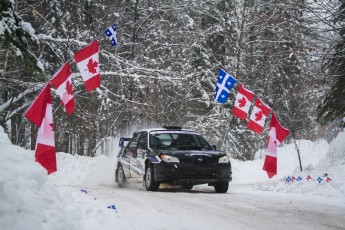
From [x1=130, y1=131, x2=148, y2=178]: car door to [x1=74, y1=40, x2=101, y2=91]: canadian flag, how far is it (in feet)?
6.98

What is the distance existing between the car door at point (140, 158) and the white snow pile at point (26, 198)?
7.09 meters

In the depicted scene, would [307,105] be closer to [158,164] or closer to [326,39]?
[326,39]

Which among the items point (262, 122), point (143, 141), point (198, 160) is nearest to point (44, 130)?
point (143, 141)

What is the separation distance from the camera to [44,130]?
1094 centimetres

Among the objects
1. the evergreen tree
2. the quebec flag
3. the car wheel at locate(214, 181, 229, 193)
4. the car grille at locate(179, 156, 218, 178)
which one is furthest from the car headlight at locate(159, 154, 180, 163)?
the quebec flag

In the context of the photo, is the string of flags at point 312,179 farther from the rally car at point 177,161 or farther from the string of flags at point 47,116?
the string of flags at point 47,116

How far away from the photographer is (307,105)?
33.0 metres

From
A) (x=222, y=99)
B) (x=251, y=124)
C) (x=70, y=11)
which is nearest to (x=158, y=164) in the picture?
(x=251, y=124)

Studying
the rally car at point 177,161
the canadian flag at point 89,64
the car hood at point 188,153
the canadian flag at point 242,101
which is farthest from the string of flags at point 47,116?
the canadian flag at point 242,101

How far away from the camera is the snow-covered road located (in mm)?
7035

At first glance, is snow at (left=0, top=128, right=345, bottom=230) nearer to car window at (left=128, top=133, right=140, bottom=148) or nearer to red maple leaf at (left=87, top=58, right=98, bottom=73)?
car window at (left=128, top=133, right=140, bottom=148)

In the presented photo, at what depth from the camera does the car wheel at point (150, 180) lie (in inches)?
480

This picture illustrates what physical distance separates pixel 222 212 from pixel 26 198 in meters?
4.53

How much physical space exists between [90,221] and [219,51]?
2396cm
